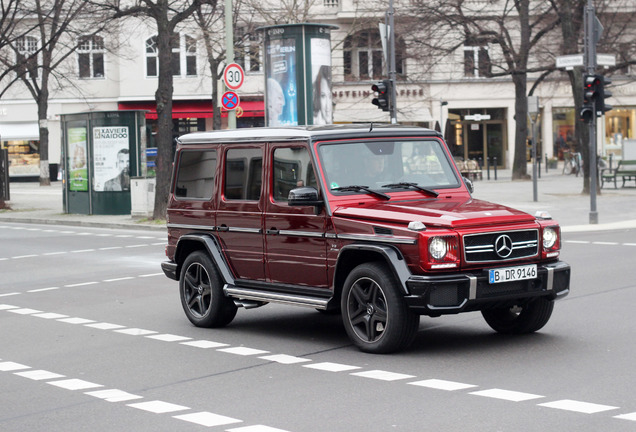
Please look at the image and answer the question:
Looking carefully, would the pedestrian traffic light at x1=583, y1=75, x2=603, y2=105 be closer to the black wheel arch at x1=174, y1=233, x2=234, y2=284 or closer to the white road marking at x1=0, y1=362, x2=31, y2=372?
the black wheel arch at x1=174, y1=233, x2=234, y2=284

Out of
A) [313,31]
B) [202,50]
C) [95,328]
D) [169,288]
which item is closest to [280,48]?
[313,31]

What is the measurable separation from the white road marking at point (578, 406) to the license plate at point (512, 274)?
183 centimetres

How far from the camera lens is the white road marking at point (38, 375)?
28.1 ft

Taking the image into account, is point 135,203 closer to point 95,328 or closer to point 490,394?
point 95,328

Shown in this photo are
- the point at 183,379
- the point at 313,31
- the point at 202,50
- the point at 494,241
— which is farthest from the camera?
the point at 202,50

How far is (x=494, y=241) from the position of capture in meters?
8.78

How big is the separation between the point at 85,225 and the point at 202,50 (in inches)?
1182

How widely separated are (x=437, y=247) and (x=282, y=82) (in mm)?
18737

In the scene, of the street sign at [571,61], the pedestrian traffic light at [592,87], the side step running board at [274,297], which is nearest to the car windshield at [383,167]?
the side step running board at [274,297]

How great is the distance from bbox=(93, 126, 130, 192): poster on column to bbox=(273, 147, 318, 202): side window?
21639mm

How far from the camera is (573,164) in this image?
49406mm

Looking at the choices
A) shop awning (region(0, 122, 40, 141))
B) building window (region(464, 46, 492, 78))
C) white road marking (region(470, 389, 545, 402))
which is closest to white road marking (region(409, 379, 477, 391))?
white road marking (region(470, 389, 545, 402))

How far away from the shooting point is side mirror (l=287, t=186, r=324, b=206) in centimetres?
938

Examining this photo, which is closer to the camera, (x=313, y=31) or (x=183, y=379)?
(x=183, y=379)
